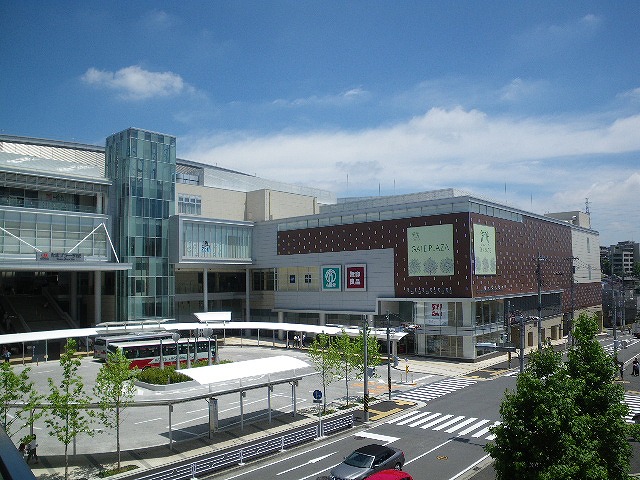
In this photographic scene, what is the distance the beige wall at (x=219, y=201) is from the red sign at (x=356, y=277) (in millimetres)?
23410

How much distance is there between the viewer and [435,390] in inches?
1676

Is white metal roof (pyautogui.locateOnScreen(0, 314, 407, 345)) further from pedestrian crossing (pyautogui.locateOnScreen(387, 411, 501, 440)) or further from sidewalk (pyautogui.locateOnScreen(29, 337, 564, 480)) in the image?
sidewalk (pyautogui.locateOnScreen(29, 337, 564, 480))

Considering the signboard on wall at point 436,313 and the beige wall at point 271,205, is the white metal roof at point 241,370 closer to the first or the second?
the signboard on wall at point 436,313

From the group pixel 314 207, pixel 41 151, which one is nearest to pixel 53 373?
pixel 41 151

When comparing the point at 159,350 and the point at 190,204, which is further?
the point at 190,204

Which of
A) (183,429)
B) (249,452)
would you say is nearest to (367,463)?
(249,452)

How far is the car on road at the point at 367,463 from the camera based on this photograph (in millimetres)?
22062

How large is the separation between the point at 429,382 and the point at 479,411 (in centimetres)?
1110

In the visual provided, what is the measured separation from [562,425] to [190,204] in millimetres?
67706

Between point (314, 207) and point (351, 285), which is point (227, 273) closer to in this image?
point (314, 207)

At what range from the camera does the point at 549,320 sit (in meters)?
78.8

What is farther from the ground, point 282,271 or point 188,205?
point 188,205

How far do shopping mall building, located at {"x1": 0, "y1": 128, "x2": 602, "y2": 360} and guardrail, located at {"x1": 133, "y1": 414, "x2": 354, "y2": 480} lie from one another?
30769 millimetres

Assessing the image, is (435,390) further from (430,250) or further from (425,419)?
(430,250)
